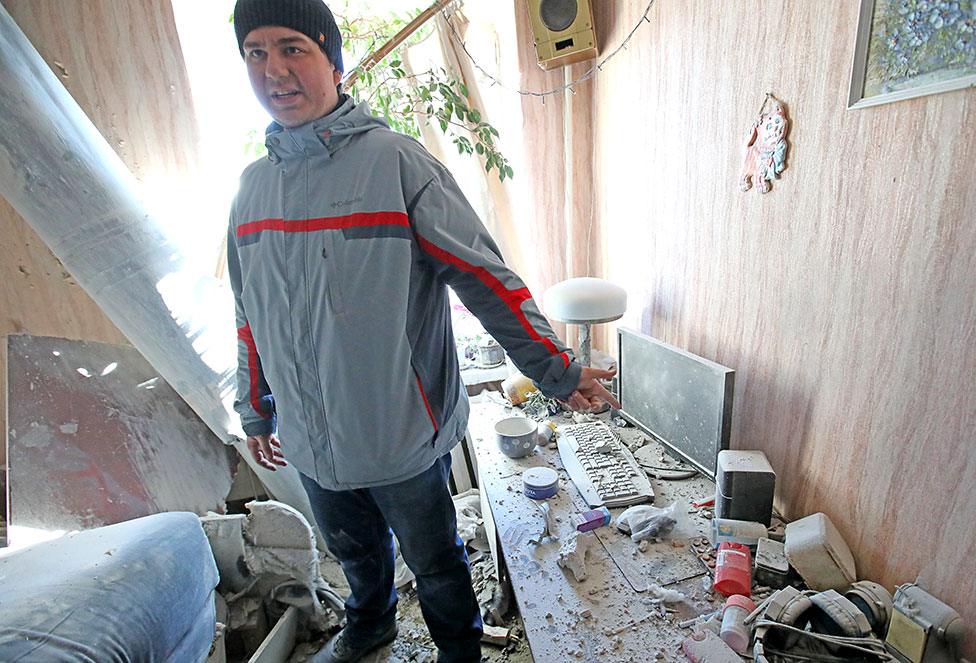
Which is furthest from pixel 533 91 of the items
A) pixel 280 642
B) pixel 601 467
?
pixel 280 642

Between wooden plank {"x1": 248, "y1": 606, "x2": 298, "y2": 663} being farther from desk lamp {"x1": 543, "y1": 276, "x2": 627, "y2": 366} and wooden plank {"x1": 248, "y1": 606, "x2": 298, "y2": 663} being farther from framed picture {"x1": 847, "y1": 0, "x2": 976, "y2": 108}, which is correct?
framed picture {"x1": 847, "y1": 0, "x2": 976, "y2": 108}

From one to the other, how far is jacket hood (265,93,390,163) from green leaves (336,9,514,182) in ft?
3.05

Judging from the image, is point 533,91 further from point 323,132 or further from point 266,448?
point 266,448

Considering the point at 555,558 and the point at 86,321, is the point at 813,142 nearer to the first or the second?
the point at 555,558

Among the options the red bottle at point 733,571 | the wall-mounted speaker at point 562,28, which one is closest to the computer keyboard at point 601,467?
the red bottle at point 733,571

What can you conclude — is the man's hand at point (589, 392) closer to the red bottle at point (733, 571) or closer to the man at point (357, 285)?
the man at point (357, 285)

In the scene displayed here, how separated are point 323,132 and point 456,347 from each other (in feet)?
1.99

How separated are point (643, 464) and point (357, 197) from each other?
1130 millimetres

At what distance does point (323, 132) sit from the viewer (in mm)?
883

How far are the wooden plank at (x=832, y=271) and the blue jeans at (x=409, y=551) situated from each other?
0.83 metres

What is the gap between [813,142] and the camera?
979 millimetres

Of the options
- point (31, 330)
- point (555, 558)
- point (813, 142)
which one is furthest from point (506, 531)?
point (31, 330)

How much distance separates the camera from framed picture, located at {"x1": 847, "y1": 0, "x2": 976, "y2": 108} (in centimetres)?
71

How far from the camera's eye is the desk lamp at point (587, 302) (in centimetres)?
153
